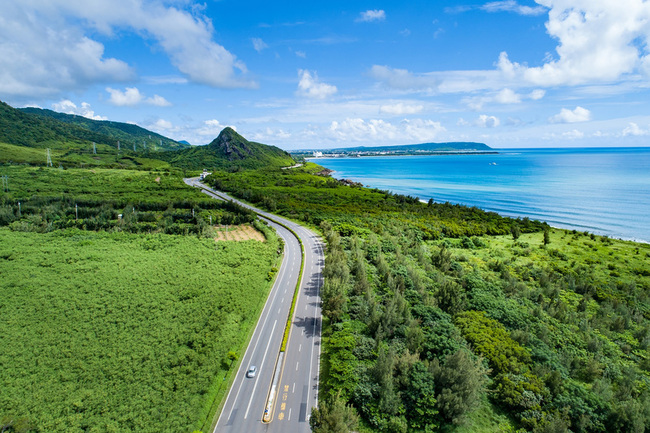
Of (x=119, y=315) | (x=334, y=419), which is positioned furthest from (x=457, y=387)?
(x=119, y=315)

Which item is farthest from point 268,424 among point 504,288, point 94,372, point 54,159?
point 54,159

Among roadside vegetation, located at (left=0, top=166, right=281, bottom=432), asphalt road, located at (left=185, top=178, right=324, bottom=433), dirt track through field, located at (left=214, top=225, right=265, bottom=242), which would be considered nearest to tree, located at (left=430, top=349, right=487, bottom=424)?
asphalt road, located at (left=185, top=178, right=324, bottom=433)

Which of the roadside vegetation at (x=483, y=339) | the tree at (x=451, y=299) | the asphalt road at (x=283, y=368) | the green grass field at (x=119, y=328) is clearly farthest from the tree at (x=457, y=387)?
the green grass field at (x=119, y=328)

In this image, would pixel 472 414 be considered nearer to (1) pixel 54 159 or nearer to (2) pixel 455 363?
(2) pixel 455 363

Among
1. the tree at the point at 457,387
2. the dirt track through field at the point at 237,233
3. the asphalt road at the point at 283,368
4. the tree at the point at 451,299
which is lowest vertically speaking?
the asphalt road at the point at 283,368

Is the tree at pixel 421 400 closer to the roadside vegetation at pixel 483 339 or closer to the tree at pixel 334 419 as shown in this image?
the roadside vegetation at pixel 483 339

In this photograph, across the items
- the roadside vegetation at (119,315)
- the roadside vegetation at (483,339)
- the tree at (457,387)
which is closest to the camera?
the tree at (457,387)

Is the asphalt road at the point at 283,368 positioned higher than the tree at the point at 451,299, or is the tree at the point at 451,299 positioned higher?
the tree at the point at 451,299
